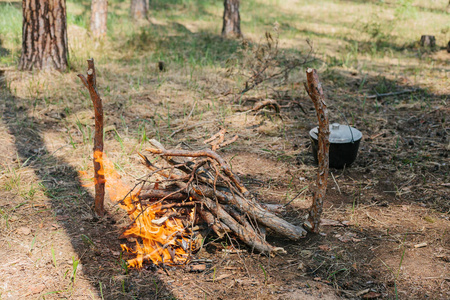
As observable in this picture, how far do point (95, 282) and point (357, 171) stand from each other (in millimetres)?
2917

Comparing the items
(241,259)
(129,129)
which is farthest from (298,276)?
(129,129)

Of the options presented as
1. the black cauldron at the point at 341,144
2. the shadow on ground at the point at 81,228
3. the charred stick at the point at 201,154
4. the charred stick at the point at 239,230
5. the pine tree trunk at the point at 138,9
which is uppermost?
the pine tree trunk at the point at 138,9

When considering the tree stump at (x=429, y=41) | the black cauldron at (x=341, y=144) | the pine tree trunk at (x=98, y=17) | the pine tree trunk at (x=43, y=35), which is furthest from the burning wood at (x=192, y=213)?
the tree stump at (x=429, y=41)

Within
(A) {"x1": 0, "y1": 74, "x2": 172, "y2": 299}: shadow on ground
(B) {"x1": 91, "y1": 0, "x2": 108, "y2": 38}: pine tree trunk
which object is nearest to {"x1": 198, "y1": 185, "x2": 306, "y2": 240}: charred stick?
(A) {"x1": 0, "y1": 74, "x2": 172, "y2": 299}: shadow on ground

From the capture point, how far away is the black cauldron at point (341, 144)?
162 inches

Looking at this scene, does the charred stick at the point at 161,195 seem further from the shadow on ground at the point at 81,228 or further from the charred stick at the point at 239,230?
the shadow on ground at the point at 81,228

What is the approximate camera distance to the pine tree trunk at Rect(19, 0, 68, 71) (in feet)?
20.0

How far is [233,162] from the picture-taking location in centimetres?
454

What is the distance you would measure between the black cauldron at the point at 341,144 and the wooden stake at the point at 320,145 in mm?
1085

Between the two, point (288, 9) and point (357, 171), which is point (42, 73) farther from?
point (288, 9)

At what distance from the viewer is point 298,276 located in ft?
9.32

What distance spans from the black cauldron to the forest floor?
0.52ft

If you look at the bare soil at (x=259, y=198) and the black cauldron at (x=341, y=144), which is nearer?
the bare soil at (x=259, y=198)

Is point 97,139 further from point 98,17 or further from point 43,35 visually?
point 98,17
